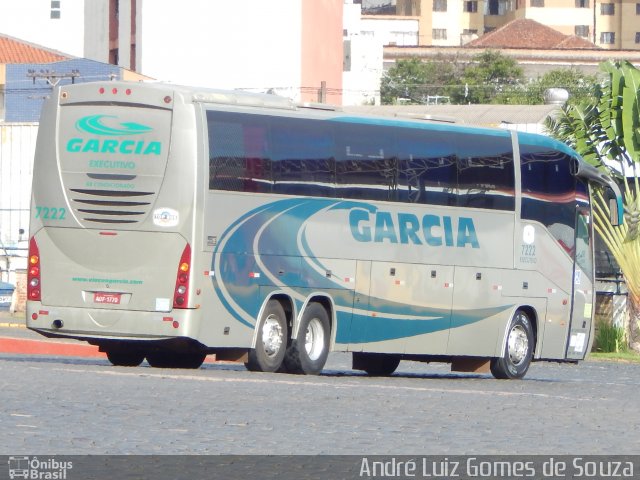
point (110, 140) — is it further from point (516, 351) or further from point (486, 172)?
point (516, 351)

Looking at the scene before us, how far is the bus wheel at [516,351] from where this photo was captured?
23938 mm

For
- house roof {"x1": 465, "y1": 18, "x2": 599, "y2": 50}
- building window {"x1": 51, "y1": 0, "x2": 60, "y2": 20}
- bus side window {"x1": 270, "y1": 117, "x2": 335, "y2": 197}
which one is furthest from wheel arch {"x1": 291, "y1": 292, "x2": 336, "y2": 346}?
house roof {"x1": 465, "y1": 18, "x2": 599, "y2": 50}

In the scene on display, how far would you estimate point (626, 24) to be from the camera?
160m

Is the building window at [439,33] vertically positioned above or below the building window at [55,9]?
above

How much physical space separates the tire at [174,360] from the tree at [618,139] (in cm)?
1295

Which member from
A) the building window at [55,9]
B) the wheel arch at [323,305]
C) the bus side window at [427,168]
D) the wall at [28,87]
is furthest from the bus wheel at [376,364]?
the building window at [55,9]

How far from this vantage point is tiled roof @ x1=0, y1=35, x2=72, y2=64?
293 feet

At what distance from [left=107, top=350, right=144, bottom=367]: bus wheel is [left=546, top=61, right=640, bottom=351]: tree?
535 inches

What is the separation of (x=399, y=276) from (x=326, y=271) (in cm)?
141

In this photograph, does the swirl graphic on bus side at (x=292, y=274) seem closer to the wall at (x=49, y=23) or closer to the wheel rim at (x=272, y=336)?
the wheel rim at (x=272, y=336)

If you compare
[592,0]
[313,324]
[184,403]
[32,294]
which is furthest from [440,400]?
[592,0]

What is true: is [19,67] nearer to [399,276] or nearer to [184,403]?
[399,276]

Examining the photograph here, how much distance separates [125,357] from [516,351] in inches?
236

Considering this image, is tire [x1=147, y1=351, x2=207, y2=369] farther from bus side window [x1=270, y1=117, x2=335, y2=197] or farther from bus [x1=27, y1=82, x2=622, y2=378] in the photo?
bus side window [x1=270, y1=117, x2=335, y2=197]
